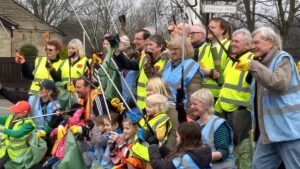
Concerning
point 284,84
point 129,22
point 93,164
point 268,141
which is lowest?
point 93,164

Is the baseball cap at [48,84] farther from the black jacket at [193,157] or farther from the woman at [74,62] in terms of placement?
the black jacket at [193,157]

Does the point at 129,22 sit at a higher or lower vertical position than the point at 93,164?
higher

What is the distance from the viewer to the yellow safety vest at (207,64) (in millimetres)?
6785

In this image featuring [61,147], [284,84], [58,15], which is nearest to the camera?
[284,84]

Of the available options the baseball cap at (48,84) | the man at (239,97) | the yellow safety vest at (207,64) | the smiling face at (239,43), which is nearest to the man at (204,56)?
the yellow safety vest at (207,64)

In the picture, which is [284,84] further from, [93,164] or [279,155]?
[93,164]

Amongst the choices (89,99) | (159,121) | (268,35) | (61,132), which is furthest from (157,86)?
(61,132)

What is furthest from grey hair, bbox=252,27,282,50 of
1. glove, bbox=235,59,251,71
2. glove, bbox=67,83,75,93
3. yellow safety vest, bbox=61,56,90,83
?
yellow safety vest, bbox=61,56,90,83

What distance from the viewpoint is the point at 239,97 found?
20.5 ft

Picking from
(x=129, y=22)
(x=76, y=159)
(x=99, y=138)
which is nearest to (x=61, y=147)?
(x=76, y=159)

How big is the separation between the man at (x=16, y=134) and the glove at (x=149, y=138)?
2690 millimetres

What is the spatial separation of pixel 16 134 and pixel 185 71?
2626mm

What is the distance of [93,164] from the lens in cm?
676

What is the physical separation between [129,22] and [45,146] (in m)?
8.93
